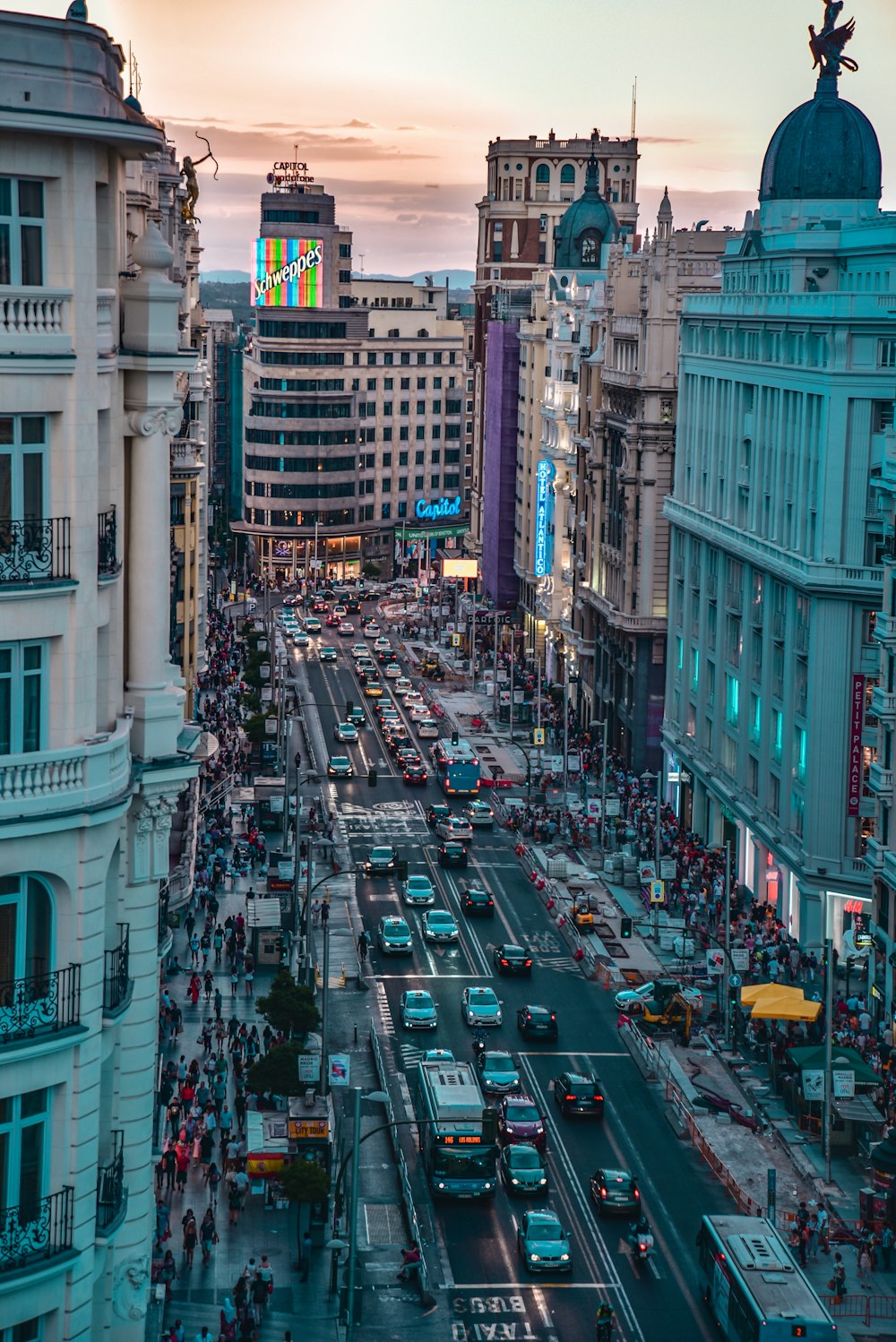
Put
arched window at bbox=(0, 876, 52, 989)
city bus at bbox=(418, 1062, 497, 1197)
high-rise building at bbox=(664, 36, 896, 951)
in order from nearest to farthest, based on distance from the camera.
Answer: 1. arched window at bbox=(0, 876, 52, 989)
2. city bus at bbox=(418, 1062, 497, 1197)
3. high-rise building at bbox=(664, 36, 896, 951)

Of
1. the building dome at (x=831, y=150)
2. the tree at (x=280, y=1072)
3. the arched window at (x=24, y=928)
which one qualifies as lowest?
the tree at (x=280, y=1072)

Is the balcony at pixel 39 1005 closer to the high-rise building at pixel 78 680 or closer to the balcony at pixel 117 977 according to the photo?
the high-rise building at pixel 78 680

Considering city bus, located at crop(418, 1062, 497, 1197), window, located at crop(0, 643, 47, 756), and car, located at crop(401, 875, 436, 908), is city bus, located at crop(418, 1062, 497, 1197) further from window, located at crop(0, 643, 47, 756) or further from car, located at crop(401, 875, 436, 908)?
car, located at crop(401, 875, 436, 908)

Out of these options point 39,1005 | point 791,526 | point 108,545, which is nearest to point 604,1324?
point 39,1005

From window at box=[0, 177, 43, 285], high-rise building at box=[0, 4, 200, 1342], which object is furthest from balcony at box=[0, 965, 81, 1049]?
window at box=[0, 177, 43, 285]

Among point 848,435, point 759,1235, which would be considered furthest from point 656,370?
point 759,1235

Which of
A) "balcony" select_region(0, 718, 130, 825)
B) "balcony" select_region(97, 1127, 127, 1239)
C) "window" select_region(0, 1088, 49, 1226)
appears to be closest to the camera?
"balcony" select_region(0, 718, 130, 825)

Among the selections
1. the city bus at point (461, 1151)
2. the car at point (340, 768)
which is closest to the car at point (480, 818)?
the car at point (340, 768)
